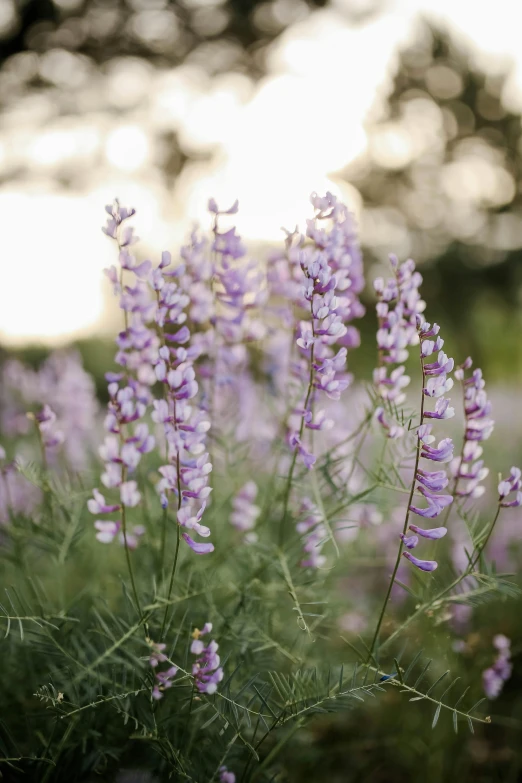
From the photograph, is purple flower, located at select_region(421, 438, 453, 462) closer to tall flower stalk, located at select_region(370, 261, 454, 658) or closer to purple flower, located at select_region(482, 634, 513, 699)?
tall flower stalk, located at select_region(370, 261, 454, 658)

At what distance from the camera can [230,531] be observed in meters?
2.72

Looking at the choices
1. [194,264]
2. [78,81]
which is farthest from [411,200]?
[194,264]

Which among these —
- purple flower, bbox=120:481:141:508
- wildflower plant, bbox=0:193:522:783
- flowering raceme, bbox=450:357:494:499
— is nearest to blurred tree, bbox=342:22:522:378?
wildflower plant, bbox=0:193:522:783

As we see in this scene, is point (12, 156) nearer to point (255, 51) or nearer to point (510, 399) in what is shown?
point (255, 51)

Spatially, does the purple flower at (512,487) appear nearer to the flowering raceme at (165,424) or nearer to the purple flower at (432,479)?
the purple flower at (432,479)

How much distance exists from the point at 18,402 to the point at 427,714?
2273mm

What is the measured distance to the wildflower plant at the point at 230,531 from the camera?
1.47 metres

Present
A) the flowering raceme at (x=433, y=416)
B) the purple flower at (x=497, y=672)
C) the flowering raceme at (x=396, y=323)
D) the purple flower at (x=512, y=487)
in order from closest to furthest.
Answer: the flowering raceme at (x=433, y=416) → the purple flower at (x=512, y=487) → the flowering raceme at (x=396, y=323) → the purple flower at (x=497, y=672)

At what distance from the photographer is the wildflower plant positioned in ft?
4.82

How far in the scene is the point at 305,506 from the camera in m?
2.06

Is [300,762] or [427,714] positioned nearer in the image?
[300,762]

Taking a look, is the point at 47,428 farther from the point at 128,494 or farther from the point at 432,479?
the point at 432,479

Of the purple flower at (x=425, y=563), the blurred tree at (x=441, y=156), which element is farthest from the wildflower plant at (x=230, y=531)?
the blurred tree at (x=441, y=156)

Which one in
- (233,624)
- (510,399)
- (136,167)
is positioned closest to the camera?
(233,624)
